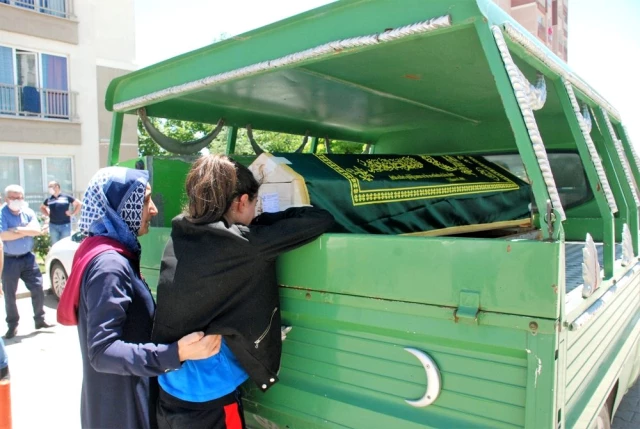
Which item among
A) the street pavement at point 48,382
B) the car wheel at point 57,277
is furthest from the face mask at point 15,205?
the car wheel at point 57,277

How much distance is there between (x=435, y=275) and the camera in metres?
1.67

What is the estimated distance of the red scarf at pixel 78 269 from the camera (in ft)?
6.31

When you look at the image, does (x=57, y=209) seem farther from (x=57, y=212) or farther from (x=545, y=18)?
(x=545, y=18)

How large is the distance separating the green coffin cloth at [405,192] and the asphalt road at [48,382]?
2.00 m

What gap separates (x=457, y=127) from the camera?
4.57 metres

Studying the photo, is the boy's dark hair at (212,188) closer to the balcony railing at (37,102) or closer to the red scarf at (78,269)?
the red scarf at (78,269)

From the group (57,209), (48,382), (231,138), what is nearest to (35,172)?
(57,209)

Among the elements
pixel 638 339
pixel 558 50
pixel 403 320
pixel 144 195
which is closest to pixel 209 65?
pixel 144 195

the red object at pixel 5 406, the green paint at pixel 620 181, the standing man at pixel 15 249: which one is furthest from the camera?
the standing man at pixel 15 249

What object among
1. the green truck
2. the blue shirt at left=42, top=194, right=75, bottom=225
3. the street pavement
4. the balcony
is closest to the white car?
the street pavement

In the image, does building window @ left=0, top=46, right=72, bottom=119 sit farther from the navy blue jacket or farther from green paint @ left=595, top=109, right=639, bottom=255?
green paint @ left=595, top=109, right=639, bottom=255

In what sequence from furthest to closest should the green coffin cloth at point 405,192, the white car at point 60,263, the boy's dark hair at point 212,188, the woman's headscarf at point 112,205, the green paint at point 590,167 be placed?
the white car at point 60,263 → the green coffin cloth at point 405,192 → the green paint at point 590,167 → the woman's headscarf at point 112,205 → the boy's dark hair at point 212,188

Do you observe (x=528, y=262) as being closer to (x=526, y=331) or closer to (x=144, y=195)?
(x=526, y=331)

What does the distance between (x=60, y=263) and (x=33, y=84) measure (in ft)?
30.4
